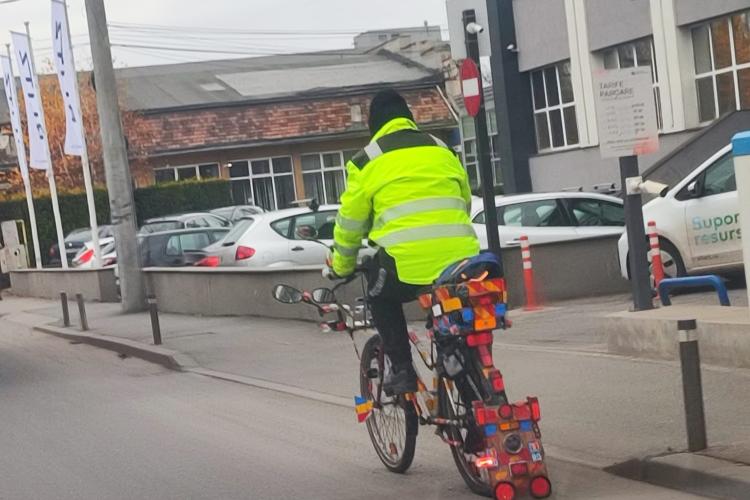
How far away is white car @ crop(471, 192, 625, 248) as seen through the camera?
17.2 meters

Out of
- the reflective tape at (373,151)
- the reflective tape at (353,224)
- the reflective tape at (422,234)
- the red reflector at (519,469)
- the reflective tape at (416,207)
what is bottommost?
the red reflector at (519,469)

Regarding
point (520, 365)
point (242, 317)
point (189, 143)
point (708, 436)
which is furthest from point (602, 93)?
point (189, 143)

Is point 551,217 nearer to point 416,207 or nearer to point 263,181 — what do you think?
point 416,207

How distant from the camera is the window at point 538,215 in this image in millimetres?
17406

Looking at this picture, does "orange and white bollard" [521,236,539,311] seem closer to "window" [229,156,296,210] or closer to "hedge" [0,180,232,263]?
"hedge" [0,180,232,263]

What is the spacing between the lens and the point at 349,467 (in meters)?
7.86

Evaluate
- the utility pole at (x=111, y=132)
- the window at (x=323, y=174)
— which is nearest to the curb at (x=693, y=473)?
the utility pole at (x=111, y=132)

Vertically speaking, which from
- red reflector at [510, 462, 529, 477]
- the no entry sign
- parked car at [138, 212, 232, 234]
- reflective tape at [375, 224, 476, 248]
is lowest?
red reflector at [510, 462, 529, 477]

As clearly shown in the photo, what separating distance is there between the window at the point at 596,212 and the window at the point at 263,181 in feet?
114

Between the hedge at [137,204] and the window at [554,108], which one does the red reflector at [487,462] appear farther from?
the hedge at [137,204]

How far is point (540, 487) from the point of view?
639 centimetres

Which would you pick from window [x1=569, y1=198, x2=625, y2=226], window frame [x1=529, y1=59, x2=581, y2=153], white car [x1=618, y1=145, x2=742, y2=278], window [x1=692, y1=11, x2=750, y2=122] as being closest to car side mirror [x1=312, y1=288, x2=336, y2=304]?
white car [x1=618, y1=145, x2=742, y2=278]

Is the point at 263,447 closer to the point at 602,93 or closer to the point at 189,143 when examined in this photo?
the point at 602,93

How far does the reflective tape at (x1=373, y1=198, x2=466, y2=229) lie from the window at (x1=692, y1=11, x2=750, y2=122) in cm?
1786
